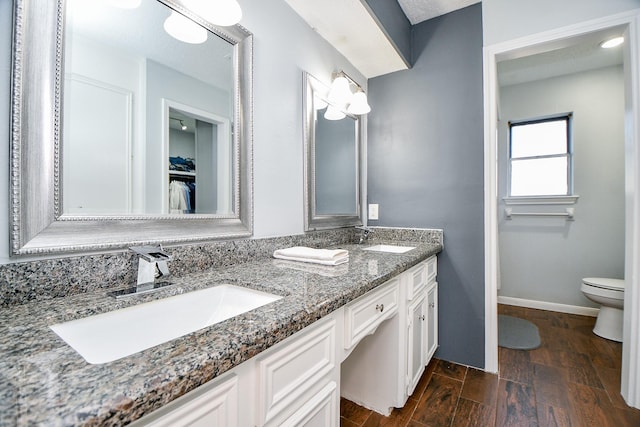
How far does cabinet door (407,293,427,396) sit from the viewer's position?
1480mm

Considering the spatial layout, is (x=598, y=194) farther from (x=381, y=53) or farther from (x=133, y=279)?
(x=133, y=279)

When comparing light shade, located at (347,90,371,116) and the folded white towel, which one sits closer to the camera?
the folded white towel

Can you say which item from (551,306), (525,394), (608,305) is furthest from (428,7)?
(551,306)

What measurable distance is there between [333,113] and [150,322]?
156cm

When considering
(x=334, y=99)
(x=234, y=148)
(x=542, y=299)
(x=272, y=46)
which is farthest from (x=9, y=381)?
(x=542, y=299)

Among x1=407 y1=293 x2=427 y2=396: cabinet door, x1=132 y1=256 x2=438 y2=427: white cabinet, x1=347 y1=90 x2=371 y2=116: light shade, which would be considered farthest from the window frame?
x1=347 y1=90 x2=371 y2=116: light shade

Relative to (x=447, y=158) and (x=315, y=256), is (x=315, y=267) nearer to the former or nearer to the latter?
(x=315, y=256)

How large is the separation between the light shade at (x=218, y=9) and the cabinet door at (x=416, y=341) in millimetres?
1464

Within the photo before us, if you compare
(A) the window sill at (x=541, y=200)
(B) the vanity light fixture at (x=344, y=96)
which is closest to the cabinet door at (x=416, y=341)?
(B) the vanity light fixture at (x=344, y=96)

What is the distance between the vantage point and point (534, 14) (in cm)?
171

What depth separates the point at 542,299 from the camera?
117 inches

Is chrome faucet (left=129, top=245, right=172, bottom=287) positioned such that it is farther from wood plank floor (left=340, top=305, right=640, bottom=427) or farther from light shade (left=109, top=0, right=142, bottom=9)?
wood plank floor (left=340, top=305, right=640, bottom=427)

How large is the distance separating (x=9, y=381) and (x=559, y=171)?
157 inches

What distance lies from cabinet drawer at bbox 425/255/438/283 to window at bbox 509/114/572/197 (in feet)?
6.19
